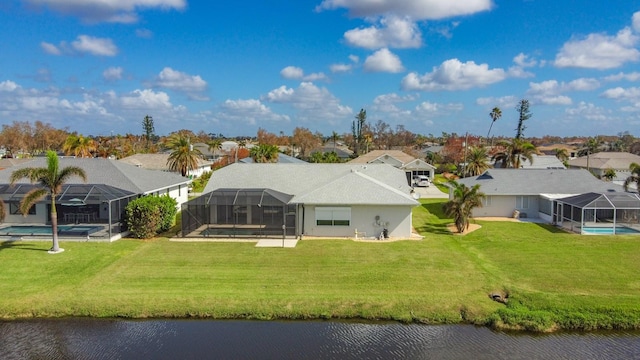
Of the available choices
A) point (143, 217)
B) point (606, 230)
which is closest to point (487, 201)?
point (606, 230)

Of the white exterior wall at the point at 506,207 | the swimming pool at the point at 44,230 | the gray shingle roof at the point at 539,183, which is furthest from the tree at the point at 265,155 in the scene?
the white exterior wall at the point at 506,207

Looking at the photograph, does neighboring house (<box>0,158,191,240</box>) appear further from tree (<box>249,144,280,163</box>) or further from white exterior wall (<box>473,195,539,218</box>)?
white exterior wall (<box>473,195,539,218</box>)

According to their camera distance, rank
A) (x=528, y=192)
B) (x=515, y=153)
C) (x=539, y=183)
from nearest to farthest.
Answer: (x=528, y=192)
(x=539, y=183)
(x=515, y=153)

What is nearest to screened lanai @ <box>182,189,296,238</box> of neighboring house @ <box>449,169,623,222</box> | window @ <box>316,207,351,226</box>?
window @ <box>316,207,351,226</box>

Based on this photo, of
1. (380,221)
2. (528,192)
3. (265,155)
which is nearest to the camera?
(380,221)

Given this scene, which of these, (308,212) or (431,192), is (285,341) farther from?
(431,192)

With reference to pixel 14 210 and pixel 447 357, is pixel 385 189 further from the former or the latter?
pixel 14 210

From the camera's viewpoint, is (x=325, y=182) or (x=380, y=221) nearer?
(x=380, y=221)
